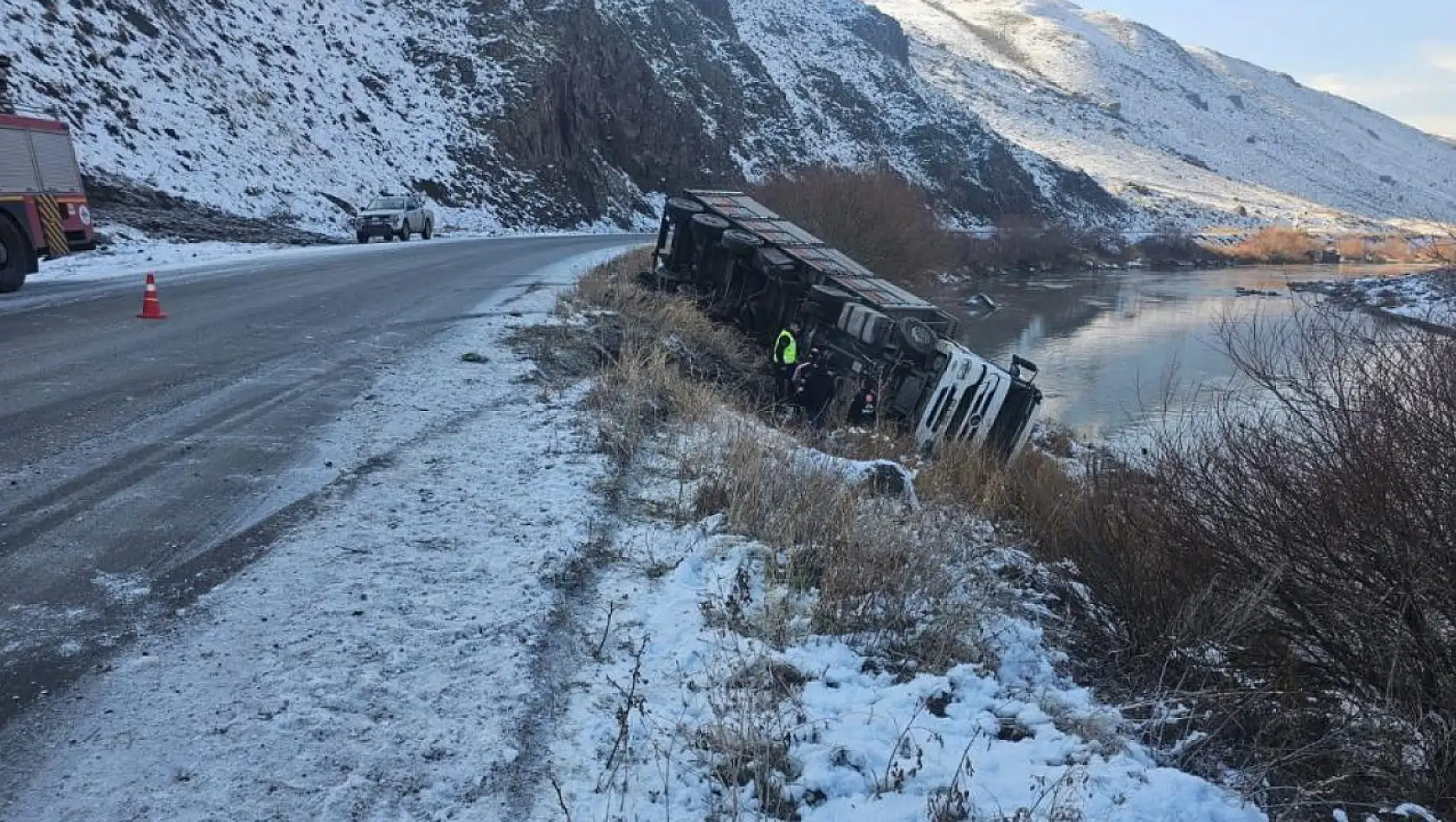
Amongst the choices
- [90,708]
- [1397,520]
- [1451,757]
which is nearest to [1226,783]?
[1451,757]

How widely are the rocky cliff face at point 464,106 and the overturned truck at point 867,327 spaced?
1576 centimetres

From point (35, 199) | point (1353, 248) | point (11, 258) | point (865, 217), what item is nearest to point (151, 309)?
point (11, 258)

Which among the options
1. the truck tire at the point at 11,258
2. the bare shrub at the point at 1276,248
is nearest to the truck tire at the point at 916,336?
the truck tire at the point at 11,258

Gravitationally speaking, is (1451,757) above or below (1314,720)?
above

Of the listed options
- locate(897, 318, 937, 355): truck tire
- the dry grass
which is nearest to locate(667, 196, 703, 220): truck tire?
the dry grass

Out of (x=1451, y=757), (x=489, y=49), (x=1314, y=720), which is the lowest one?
(x=1314, y=720)

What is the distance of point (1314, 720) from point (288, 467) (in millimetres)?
5355

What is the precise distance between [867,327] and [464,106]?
3126 centimetres

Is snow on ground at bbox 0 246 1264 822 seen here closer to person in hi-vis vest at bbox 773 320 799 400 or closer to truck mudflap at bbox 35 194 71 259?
person in hi-vis vest at bbox 773 320 799 400

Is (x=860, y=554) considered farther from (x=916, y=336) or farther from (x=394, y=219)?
(x=394, y=219)

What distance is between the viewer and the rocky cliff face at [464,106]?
23.1 m

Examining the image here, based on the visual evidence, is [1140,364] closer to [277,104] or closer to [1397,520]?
[1397,520]

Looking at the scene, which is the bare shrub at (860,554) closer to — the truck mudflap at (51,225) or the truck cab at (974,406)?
the truck cab at (974,406)

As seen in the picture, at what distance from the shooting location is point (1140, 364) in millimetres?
22422
